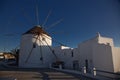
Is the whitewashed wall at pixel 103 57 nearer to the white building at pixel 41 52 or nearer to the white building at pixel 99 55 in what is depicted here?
the white building at pixel 99 55

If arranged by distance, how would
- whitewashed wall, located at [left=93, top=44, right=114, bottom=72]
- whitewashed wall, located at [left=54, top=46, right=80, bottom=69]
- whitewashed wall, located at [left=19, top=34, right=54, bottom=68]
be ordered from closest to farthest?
whitewashed wall, located at [left=93, top=44, right=114, bottom=72], whitewashed wall, located at [left=54, top=46, right=80, bottom=69], whitewashed wall, located at [left=19, top=34, right=54, bottom=68]

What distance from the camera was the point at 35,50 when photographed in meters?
27.5

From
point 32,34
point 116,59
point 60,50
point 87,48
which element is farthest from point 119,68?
point 32,34

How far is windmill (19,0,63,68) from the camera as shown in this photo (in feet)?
89.2

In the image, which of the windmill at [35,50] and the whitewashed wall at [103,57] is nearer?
the whitewashed wall at [103,57]

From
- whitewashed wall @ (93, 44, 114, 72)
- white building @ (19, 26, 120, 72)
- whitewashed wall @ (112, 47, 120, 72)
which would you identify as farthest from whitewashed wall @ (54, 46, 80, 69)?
whitewashed wall @ (112, 47, 120, 72)

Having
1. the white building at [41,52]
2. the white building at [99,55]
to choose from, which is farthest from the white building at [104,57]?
the white building at [41,52]

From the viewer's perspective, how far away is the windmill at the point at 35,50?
2720 centimetres

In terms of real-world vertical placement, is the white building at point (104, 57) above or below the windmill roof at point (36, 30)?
below

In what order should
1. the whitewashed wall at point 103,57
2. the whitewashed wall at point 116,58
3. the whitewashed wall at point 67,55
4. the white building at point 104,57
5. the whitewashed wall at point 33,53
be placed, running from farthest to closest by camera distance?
the whitewashed wall at point 33,53
the whitewashed wall at point 67,55
the whitewashed wall at point 103,57
the white building at point 104,57
the whitewashed wall at point 116,58

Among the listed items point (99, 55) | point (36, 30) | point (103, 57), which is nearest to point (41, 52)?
point (36, 30)

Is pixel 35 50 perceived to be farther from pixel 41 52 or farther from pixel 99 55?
pixel 99 55

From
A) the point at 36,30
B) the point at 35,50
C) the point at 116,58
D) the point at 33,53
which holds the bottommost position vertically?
the point at 116,58

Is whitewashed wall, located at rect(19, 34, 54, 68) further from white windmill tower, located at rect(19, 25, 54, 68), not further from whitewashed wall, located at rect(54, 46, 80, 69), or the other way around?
whitewashed wall, located at rect(54, 46, 80, 69)
